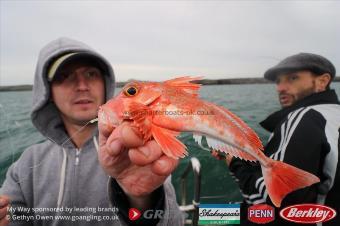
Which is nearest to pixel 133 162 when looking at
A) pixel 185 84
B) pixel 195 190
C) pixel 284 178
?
pixel 185 84

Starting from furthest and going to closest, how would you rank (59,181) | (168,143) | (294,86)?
(59,181), (294,86), (168,143)

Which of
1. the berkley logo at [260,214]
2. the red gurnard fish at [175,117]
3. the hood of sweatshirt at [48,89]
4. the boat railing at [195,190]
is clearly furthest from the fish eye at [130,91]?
the berkley logo at [260,214]

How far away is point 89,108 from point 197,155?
453mm

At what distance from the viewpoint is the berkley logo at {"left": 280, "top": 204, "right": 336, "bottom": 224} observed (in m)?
0.91

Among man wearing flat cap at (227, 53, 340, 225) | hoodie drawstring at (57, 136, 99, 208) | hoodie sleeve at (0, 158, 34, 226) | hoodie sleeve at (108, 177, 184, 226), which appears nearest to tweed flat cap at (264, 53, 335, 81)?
man wearing flat cap at (227, 53, 340, 225)

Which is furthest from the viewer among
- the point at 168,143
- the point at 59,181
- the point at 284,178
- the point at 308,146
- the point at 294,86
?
the point at 59,181

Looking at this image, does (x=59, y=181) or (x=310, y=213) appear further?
(x=59, y=181)

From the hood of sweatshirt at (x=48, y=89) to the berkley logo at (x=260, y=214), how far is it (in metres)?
0.67

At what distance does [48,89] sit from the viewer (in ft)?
3.37

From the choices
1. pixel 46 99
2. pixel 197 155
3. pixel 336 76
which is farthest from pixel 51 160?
pixel 336 76

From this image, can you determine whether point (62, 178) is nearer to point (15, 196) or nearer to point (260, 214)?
point (15, 196)

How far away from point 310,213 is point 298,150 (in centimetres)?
24

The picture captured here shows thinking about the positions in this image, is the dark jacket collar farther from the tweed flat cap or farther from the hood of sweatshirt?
the hood of sweatshirt

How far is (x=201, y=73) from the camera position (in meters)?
0.94
